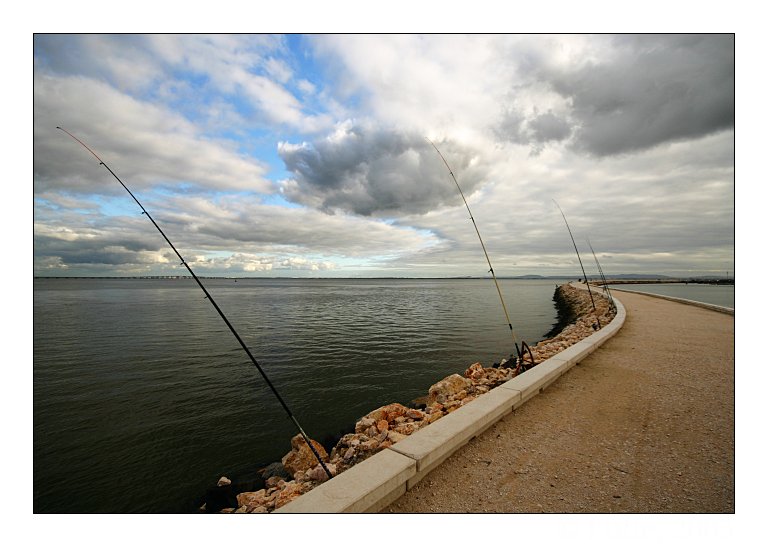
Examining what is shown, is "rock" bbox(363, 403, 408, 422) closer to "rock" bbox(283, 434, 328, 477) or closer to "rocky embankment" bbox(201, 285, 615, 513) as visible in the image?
"rocky embankment" bbox(201, 285, 615, 513)

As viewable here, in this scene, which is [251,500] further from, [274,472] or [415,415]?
[415,415]

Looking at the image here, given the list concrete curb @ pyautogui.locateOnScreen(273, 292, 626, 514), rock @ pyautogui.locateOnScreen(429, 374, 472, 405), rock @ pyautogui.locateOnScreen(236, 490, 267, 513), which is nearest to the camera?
concrete curb @ pyautogui.locateOnScreen(273, 292, 626, 514)

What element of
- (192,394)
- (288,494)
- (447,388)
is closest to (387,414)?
(447,388)

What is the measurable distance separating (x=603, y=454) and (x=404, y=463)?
2.30 meters

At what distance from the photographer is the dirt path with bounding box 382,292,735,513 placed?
10.1 feet

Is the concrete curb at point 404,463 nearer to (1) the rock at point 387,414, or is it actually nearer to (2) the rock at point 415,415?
(2) the rock at point 415,415

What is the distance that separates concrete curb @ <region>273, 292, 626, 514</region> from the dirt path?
120mm

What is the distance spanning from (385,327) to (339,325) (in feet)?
9.79

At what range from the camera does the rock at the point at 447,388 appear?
7753 millimetres

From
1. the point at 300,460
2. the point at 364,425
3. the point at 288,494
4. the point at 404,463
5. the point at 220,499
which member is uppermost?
the point at 404,463

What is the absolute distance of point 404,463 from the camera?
3195mm

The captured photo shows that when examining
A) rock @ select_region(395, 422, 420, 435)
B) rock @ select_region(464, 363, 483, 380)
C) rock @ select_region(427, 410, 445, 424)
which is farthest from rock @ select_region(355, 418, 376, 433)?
rock @ select_region(464, 363, 483, 380)

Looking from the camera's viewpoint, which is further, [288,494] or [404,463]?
[288,494]

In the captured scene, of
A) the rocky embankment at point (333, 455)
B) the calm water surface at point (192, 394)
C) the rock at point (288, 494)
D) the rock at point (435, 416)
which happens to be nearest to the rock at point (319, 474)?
the rocky embankment at point (333, 455)
